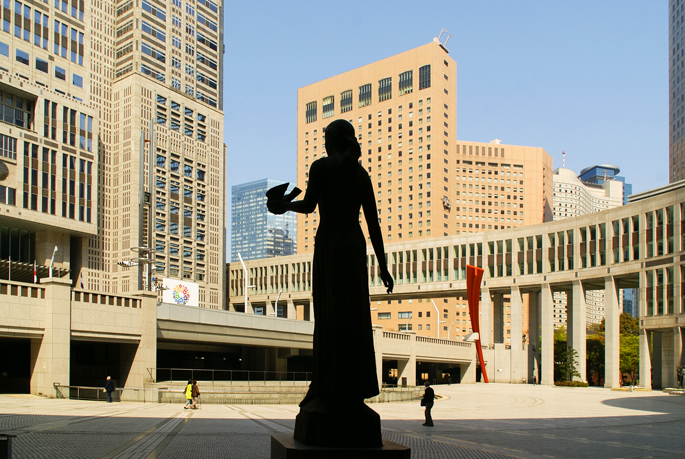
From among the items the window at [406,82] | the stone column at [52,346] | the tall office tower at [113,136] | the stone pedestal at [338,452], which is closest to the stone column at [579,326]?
the tall office tower at [113,136]

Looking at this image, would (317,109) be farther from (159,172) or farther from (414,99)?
(159,172)

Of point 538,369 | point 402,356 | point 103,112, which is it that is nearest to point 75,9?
point 103,112

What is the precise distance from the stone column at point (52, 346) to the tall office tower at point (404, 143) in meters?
102

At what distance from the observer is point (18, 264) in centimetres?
6062

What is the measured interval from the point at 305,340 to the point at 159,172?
126 ft

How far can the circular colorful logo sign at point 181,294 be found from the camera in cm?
6031

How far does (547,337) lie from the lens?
7431cm

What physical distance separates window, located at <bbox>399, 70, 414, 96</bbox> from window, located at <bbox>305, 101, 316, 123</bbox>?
2577cm

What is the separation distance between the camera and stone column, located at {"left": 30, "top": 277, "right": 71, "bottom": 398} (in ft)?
107

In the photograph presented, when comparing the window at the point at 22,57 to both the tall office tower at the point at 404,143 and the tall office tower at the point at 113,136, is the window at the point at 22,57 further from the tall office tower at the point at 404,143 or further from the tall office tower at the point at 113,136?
the tall office tower at the point at 404,143

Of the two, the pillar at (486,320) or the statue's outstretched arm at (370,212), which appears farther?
the pillar at (486,320)

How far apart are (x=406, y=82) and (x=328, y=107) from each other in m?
22.9

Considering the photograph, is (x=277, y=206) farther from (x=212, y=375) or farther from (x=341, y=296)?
(x=212, y=375)

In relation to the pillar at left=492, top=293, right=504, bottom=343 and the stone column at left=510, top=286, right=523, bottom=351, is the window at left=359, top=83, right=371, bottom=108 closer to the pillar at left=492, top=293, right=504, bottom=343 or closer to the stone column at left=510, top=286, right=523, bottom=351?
the pillar at left=492, top=293, right=504, bottom=343
